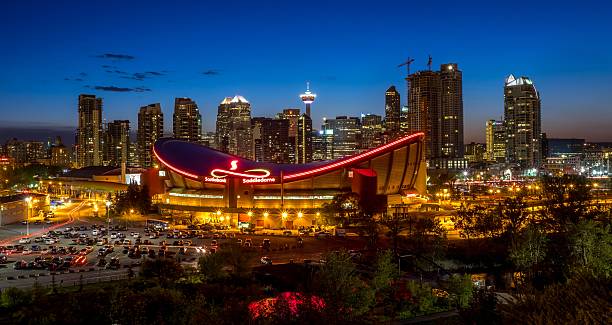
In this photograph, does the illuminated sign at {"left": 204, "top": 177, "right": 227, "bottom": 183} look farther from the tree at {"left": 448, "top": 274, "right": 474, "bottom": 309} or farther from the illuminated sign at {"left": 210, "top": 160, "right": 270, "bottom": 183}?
the tree at {"left": 448, "top": 274, "right": 474, "bottom": 309}

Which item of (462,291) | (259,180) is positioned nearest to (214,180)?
(259,180)

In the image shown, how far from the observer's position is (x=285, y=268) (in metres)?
32.9

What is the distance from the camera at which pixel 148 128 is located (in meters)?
191

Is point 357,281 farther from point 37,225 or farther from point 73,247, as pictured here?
point 37,225

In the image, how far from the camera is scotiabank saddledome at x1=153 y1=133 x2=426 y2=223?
6391 centimetres

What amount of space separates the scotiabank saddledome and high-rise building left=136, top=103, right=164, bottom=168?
4829 inches

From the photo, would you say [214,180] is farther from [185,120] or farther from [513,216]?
[185,120]

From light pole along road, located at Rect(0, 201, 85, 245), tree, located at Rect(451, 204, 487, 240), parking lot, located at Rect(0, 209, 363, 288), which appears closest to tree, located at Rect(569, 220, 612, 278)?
tree, located at Rect(451, 204, 487, 240)

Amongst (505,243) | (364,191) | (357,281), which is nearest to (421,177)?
(364,191)

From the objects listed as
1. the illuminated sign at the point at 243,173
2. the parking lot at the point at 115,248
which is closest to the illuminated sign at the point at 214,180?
the illuminated sign at the point at 243,173

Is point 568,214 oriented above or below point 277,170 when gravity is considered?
below

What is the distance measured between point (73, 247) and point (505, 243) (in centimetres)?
3461

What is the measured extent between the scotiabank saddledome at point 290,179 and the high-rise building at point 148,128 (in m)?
123

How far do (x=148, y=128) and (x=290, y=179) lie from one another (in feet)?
450
